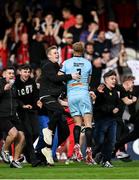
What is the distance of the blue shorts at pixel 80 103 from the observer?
16859 mm

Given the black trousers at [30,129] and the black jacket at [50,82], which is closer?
the black jacket at [50,82]

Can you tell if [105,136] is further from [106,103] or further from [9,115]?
[9,115]

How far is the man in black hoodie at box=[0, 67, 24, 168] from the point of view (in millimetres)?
16672

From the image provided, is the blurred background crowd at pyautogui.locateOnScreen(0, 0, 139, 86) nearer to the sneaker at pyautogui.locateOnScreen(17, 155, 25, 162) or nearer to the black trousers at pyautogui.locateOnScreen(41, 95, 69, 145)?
the sneaker at pyautogui.locateOnScreen(17, 155, 25, 162)

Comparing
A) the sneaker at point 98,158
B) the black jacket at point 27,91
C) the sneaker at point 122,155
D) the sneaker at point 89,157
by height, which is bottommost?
the sneaker at point 122,155

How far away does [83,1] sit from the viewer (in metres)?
27.3

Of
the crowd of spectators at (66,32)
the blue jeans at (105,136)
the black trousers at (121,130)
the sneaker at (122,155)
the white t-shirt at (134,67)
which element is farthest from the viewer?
the crowd of spectators at (66,32)

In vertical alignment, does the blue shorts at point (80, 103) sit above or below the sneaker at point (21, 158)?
above

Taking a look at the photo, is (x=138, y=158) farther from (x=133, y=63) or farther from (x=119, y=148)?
(x=133, y=63)

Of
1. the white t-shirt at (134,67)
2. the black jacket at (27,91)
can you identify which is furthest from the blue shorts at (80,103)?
the white t-shirt at (134,67)

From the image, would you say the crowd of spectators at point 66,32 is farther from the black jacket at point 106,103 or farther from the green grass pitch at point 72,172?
the green grass pitch at point 72,172

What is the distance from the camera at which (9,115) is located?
16.8m

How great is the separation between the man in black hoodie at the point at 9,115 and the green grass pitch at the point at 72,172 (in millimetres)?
424

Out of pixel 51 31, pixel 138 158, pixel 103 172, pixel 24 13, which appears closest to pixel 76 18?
pixel 51 31
